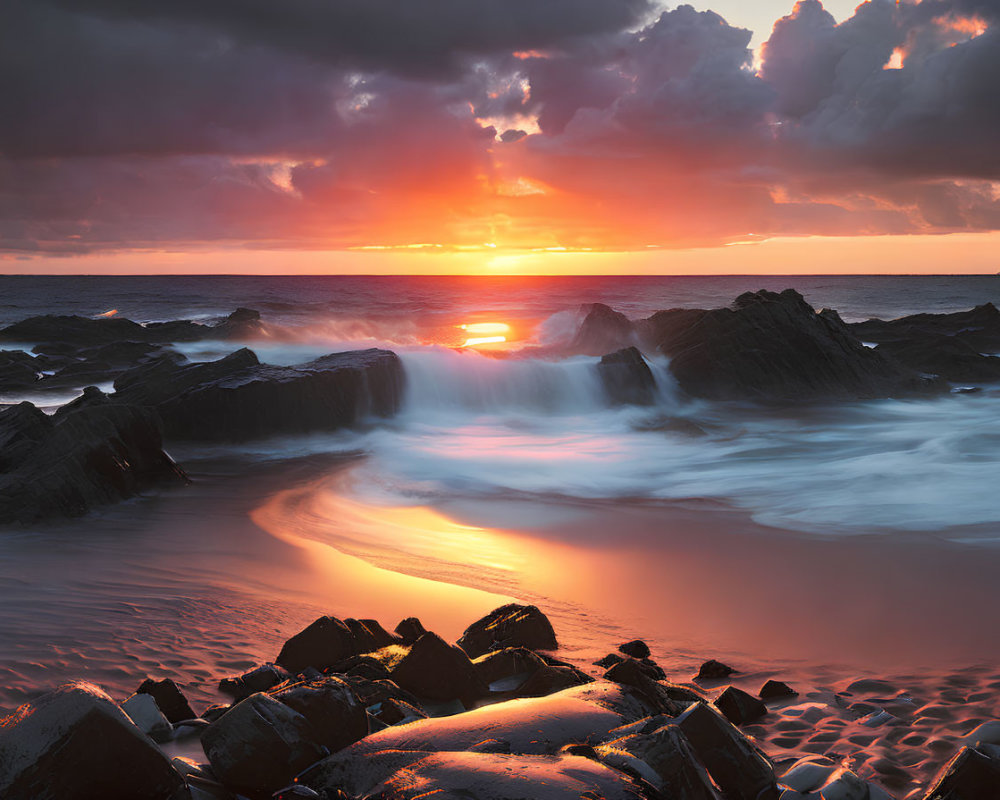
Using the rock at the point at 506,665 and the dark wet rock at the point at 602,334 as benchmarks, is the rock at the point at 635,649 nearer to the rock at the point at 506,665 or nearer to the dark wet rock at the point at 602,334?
the rock at the point at 506,665

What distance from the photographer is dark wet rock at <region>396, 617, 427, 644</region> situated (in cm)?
498

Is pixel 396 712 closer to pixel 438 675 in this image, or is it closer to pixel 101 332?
pixel 438 675

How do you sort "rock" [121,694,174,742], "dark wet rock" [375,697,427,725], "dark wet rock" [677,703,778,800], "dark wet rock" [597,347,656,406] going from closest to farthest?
"dark wet rock" [677,703,778,800] < "rock" [121,694,174,742] < "dark wet rock" [375,697,427,725] < "dark wet rock" [597,347,656,406]

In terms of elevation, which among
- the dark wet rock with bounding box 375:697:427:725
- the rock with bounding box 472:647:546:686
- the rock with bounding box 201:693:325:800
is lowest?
the rock with bounding box 472:647:546:686

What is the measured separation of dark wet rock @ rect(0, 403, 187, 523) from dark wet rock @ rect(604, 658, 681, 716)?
6.77 m

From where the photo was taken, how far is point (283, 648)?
14.9ft

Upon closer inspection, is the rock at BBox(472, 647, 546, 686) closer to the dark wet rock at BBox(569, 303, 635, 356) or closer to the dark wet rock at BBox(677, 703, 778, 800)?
the dark wet rock at BBox(677, 703, 778, 800)

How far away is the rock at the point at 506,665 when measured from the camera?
4.30 metres

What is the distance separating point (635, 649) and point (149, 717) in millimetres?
3013

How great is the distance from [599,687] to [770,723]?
104cm

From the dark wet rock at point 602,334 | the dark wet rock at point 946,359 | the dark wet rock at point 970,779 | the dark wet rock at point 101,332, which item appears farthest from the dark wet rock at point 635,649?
the dark wet rock at point 101,332

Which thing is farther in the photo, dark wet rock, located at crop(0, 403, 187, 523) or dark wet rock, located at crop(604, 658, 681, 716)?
dark wet rock, located at crop(0, 403, 187, 523)

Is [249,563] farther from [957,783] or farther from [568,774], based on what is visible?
[957,783]

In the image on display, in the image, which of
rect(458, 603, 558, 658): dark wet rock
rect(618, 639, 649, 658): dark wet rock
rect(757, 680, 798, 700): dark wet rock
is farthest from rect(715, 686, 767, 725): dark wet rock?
rect(458, 603, 558, 658): dark wet rock
